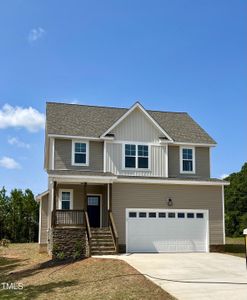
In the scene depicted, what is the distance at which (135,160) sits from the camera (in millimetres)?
23641

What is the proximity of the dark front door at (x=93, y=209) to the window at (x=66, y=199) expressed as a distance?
107cm

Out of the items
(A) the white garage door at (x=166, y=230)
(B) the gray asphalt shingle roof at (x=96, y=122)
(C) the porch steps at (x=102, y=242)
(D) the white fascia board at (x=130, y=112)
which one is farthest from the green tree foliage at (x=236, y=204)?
(C) the porch steps at (x=102, y=242)

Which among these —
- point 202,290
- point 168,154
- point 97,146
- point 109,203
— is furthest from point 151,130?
point 202,290

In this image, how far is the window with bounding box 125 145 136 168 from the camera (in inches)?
925

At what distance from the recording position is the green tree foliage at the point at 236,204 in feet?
137

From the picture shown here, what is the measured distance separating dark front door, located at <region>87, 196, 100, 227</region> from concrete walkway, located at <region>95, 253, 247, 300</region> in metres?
3.89

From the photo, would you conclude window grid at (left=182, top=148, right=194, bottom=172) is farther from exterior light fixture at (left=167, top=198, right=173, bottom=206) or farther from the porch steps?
the porch steps

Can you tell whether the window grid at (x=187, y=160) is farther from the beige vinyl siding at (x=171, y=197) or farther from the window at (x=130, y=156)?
the window at (x=130, y=156)

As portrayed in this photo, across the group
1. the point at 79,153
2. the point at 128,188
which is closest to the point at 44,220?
the point at 79,153

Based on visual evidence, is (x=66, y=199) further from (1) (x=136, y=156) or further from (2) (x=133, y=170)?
(1) (x=136, y=156)

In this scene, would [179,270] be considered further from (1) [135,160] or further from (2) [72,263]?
(1) [135,160]

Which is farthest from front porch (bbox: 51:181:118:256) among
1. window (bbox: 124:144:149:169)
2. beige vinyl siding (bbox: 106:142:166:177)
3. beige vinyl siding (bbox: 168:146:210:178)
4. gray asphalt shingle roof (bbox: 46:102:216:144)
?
beige vinyl siding (bbox: 168:146:210:178)

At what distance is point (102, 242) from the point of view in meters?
19.6

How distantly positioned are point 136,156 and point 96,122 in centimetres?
342
